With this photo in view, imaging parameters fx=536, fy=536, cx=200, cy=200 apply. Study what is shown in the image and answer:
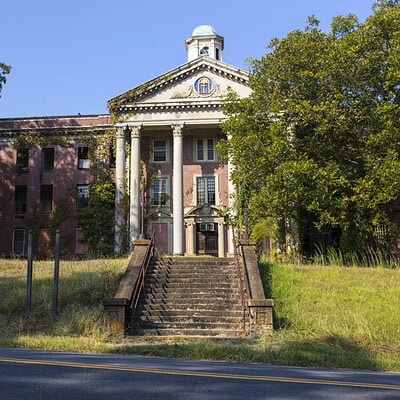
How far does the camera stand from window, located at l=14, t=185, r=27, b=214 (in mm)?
42875

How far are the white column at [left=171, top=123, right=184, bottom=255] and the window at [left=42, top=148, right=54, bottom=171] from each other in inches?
486

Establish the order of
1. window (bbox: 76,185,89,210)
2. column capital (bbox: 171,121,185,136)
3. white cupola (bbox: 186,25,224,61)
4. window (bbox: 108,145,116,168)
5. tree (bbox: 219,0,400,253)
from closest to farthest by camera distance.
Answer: tree (bbox: 219,0,400,253)
column capital (bbox: 171,121,185,136)
window (bbox: 76,185,89,210)
window (bbox: 108,145,116,168)
white cupola (bbox: 186,25,224,61)

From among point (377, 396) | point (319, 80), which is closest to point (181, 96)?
point (319, 80)

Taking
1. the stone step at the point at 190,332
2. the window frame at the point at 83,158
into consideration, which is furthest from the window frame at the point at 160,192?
the stone step at the point at 190,332

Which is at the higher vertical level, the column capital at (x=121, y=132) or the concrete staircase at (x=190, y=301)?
the column capital at (x=121, y=132)

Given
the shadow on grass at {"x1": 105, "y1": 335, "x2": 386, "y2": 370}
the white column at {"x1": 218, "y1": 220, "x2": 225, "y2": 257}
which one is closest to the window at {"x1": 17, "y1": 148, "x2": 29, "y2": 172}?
the white column at {"x1": 218, "y1": 220, "x2": 225, "y2": 257}

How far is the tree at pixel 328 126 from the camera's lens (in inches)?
954

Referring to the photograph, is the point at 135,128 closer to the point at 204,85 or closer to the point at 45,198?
the point at 204,85

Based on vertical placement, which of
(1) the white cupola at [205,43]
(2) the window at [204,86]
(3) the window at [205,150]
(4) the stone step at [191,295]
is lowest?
(4) the stone step at [191,295]

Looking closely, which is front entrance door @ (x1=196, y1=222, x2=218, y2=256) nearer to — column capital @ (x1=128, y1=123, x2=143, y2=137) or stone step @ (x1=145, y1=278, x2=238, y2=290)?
column capital @ (x1=128, y1=123, x2=143, y2=137)

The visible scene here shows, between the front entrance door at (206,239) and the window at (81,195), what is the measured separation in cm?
932

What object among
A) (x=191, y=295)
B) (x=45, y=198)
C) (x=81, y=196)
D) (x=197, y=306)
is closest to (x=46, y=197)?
(x=45, y=198)

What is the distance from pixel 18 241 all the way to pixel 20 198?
362 cm

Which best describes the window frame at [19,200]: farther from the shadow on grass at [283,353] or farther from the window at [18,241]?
the shadow on grass at [283,353]
